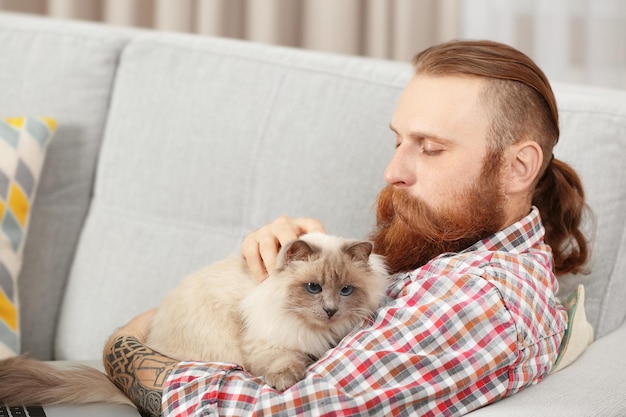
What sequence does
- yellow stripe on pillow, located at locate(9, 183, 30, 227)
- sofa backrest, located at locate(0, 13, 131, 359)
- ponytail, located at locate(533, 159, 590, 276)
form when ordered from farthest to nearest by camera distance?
sofa backrest, located at locate(0, 13, 131, 359)
yellow stripe on pillow, located at locate(9, 183, 30, 227)
ponytail, located at locate(533, 159, 590, 276)

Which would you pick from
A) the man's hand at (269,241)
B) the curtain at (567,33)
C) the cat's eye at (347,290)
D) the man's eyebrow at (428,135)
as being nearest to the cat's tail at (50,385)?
the man's hand at (269,241)

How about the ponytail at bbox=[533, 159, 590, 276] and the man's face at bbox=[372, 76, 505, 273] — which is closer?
the man's face at bbox=[372, 76, 505, 273]

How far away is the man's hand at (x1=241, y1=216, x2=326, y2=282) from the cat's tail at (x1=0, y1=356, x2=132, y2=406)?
34 cm

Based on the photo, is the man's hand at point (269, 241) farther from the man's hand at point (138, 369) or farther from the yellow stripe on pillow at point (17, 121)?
the yellow stripe on pillow at point (17, 121)

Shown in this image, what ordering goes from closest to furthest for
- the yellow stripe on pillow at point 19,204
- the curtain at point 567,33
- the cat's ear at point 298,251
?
1. the cat's ear at point 298,251
2. the yellow stripe on pillow at point 19,204
3. the curtain at point 567,33

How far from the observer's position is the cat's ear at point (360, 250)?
4.69ft

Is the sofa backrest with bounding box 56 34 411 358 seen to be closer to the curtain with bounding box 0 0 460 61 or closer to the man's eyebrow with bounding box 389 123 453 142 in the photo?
the man's eyebrow with bounding box 389 123 453 142

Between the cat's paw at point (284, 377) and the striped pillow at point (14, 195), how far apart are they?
0.88m

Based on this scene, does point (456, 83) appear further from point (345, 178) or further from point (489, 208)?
point (345, 178)

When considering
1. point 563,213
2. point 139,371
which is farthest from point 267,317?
point 563,213

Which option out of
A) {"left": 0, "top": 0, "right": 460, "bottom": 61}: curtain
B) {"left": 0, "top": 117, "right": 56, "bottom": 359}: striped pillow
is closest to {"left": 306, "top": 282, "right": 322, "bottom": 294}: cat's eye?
{"left": 0, "top": 117, "right": 56, "bottom": 359}: striped pillow

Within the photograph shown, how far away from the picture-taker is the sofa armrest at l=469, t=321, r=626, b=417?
4.18 ft

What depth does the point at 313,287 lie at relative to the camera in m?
1.42

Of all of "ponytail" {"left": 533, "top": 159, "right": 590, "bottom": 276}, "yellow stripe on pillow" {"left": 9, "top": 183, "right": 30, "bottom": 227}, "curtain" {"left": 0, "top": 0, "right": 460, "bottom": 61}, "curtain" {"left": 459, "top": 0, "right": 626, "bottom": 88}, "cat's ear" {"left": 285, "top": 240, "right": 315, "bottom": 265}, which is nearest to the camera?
"cat's ear" {"left": 285, "top": 240, "right": 315, "bottom": 265}
